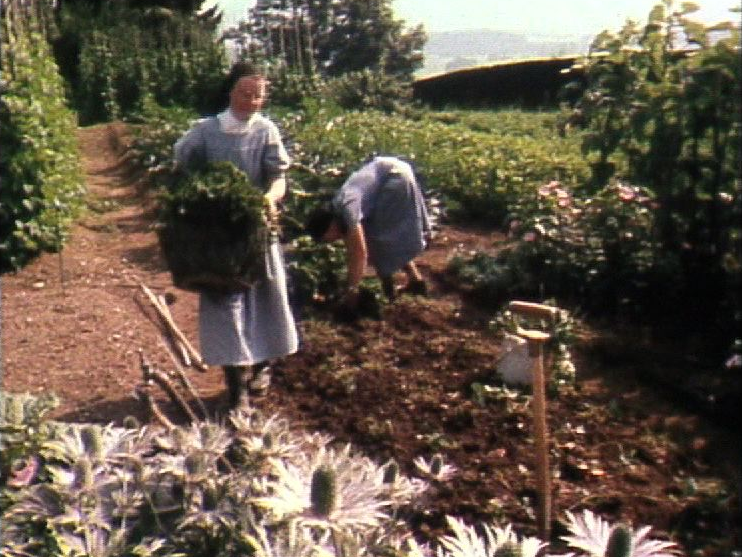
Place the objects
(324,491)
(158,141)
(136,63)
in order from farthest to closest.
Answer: (136,63) < (158,141) < (324,491)

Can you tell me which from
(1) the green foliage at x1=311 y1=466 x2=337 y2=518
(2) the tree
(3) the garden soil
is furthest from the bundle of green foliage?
(2) the tree

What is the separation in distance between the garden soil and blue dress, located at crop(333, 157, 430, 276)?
9.5 inches

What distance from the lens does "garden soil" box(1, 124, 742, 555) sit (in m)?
3.92

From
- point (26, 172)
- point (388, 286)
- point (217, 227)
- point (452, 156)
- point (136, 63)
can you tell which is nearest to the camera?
point (217, 227)

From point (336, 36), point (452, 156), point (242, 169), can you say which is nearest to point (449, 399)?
point (242, 169)

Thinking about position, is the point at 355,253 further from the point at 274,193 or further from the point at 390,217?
the point at 274,193

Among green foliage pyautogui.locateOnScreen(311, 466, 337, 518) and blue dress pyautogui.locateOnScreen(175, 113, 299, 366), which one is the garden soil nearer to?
blue dress pyautogui.locateOnScreen(175, 113, 299, 366)

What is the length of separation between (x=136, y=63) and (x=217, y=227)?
41.1 ft

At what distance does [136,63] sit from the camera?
16781 millimetres

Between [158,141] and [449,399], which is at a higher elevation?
[158,141]

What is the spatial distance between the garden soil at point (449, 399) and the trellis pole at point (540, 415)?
7 centimetres

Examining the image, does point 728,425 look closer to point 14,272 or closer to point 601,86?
point 601,86

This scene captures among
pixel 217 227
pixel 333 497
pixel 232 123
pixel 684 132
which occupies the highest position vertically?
pixel 232 123

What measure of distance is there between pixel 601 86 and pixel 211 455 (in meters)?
3.51
